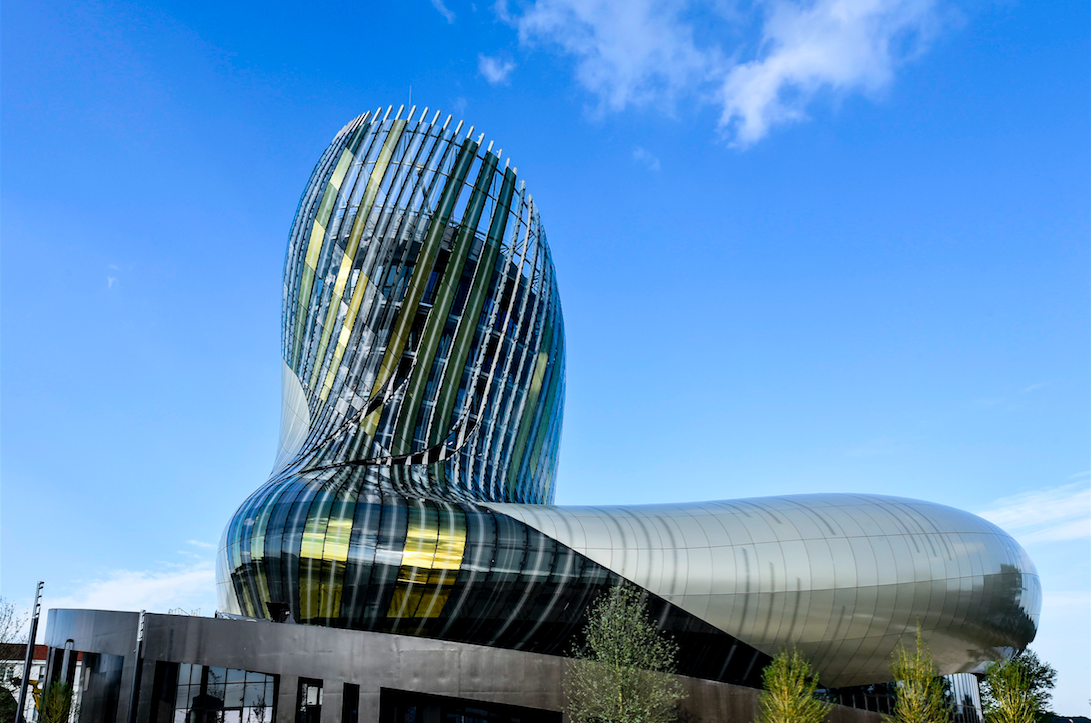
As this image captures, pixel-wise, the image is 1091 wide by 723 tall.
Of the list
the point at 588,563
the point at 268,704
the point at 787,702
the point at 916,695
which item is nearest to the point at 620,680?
the point at 787,702

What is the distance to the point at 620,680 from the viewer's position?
85.2 ft

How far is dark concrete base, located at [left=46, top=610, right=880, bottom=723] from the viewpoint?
2539 centimetres

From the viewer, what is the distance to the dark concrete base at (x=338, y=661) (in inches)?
1000

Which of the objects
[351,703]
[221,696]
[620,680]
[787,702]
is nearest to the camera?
[787,702]

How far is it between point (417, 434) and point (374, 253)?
11.0 meters

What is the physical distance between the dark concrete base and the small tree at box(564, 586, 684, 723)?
0.84 m

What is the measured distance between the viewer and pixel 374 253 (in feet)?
150

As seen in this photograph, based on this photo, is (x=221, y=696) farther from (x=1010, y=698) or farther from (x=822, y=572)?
(x=1010, y=698)

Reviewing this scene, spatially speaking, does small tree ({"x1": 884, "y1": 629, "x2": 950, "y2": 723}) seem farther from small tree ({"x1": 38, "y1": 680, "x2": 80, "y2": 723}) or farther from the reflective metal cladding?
small tree ({"x1": 38, "y1": 680, "x2": 80, "y2": 723})

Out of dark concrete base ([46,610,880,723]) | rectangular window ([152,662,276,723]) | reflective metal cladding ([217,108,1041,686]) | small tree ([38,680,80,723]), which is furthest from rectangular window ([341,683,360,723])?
small tree ([38,680,80,723])

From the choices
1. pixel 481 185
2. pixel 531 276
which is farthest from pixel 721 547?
pixel 481 185

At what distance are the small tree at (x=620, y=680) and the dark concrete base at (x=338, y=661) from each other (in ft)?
2.77

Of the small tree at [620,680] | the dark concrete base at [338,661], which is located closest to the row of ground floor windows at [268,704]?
the dark concrete base at [338,661]

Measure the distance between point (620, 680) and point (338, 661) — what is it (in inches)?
367
